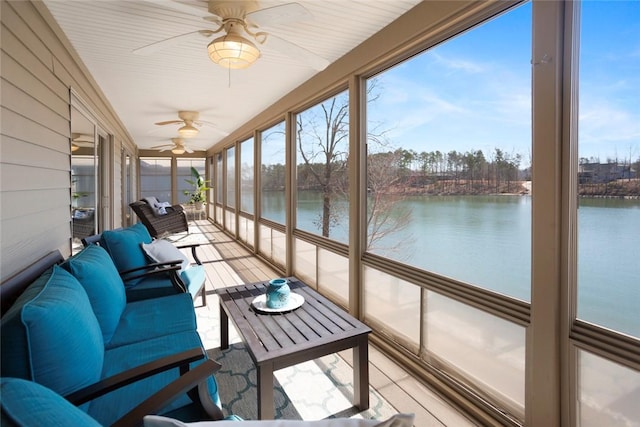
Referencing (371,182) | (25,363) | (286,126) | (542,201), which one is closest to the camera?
(25,363)

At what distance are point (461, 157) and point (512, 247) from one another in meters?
0.67

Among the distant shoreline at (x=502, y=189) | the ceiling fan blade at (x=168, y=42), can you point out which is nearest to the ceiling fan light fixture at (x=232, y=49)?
the ceiling fan blade at (x=168, y=42)

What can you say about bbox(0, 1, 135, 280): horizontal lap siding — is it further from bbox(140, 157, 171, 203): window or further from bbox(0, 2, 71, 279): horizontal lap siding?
bbox(140, 157, 171, 203): window

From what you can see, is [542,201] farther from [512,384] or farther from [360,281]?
[360,281]

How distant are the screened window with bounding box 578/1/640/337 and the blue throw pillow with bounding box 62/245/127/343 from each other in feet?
7.83

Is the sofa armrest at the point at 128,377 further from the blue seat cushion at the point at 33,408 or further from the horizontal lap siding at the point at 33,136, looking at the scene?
the horizontal lap siding at the point at 33,136

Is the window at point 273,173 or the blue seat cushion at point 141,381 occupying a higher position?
the window at point 273,173

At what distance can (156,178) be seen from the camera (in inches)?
465

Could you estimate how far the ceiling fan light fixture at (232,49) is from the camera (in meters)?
2.11

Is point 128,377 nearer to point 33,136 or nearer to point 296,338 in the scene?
point 296,338

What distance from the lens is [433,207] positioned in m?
2.35

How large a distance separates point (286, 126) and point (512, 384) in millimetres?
3813

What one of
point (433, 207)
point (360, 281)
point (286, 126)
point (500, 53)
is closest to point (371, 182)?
point (433, 207)

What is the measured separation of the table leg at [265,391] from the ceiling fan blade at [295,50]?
2020 mm
